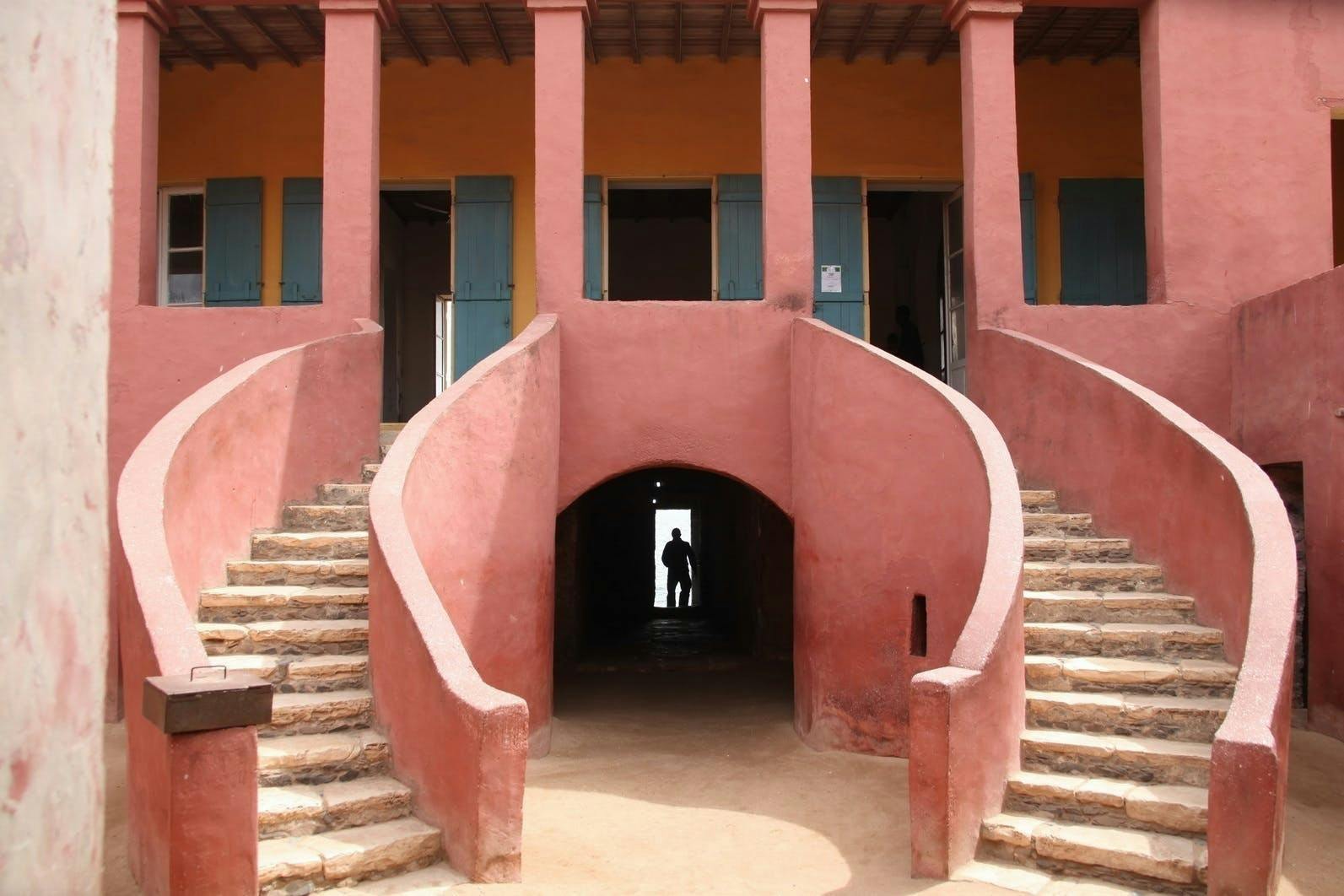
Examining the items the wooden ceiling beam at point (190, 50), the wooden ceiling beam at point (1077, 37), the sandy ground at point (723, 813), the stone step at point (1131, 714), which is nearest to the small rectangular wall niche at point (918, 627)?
the sandy ground at point (723, 813)

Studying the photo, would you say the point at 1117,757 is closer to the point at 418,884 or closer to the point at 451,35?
the point at 418,884

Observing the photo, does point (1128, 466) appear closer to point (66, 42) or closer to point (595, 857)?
point (595, 857)

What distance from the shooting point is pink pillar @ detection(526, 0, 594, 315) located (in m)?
9.16

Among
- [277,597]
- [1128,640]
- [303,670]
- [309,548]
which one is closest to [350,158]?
[309,548]

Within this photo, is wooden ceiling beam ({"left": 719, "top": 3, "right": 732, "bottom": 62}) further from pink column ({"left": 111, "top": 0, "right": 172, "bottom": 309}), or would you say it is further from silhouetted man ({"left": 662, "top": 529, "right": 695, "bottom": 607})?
Answer: silhouetted man ({"left": 662, "top": 529, "right": 695, "bottom": 607})

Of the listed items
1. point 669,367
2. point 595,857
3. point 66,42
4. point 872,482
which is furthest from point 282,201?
point 66,42

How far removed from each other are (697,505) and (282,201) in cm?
851

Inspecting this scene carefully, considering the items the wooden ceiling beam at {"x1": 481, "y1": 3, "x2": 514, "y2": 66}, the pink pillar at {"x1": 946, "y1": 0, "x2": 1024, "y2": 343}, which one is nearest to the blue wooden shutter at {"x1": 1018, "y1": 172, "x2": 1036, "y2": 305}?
the pink pillar at {"x1": 946, "y1": 0, "x2": 1024, "y2": 343}

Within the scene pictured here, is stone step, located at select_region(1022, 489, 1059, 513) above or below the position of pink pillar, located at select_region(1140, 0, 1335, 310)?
below

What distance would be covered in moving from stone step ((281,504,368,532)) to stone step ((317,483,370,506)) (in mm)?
347

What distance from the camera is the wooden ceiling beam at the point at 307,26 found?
33.9ft

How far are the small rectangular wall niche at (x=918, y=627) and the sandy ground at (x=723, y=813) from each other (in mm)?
728

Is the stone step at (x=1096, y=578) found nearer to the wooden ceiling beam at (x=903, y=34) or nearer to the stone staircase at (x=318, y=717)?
the stone staircase at (x=318, y=717)

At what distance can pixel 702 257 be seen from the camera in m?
17.5
